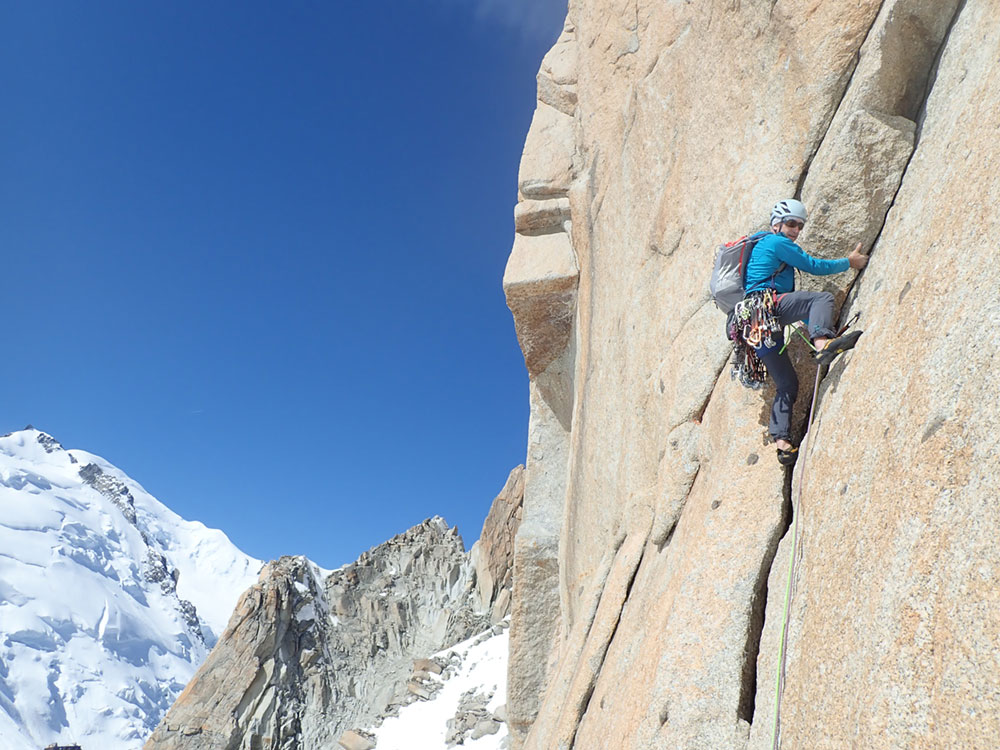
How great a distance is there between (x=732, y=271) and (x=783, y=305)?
0.59 metres

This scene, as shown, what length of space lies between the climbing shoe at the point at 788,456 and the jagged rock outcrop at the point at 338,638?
35159 mm

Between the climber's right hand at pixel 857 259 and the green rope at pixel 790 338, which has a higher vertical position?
the climber's right hand at pixel 857 259

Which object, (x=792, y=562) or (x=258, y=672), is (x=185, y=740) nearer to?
(x=258, y=672)

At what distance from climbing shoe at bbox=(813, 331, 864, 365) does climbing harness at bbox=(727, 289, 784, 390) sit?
0.45 meters

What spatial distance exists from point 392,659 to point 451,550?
9.14 metres

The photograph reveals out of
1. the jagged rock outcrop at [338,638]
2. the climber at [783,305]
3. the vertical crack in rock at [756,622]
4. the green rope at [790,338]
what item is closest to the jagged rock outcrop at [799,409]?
the vertical crack in rock at [756,622]

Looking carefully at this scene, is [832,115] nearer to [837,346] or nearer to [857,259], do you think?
[857,259]

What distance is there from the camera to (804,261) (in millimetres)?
5777

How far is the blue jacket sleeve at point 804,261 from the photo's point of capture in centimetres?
573

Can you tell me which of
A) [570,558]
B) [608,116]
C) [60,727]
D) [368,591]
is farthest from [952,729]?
[60,727]

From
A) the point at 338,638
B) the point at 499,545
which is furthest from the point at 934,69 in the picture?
the point at 338,638

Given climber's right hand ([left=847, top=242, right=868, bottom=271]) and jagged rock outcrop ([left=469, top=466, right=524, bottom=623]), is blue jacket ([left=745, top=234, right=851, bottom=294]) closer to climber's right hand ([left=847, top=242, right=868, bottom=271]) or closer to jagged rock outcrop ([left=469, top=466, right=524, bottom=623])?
climber's right hand ([left=847, top=242, right=868, bottom=271])

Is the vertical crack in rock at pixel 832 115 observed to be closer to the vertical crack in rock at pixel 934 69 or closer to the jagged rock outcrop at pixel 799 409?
the jagged rock outcrop at pixel 799 409

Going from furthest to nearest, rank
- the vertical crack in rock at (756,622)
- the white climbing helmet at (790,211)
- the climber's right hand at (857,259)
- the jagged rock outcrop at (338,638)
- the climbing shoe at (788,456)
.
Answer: the jagged rock outcrop at (338,638), the white climbing helmet at (790,211), the climber's right hand at (857,259), the climbing shoe at (788,456), the vertical crack in rock at (756,622)
